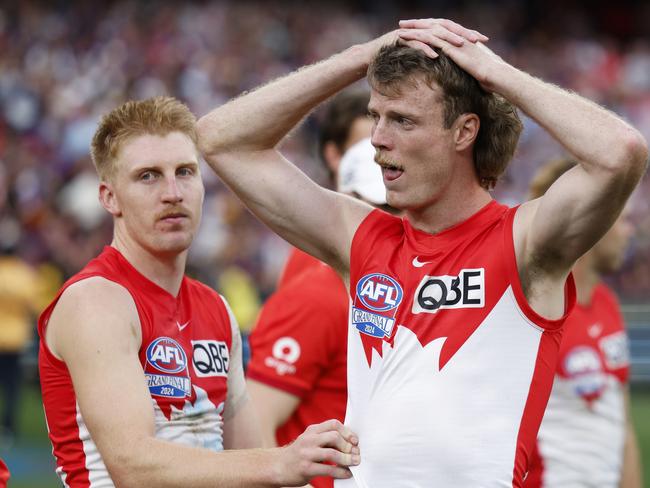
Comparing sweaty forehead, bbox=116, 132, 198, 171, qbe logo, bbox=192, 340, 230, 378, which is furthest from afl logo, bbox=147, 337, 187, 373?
sweaty forehead, bbox=116, 132, 198, 171

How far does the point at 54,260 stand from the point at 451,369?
40.4 feet

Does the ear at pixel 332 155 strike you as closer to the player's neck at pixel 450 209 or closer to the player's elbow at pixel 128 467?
the player's neck at pixel 450 209

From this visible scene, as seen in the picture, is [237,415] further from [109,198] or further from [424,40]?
[424,40]

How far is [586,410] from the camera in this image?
589cm

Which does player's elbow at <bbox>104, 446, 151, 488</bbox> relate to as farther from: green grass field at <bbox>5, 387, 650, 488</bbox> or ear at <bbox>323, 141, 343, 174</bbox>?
green grass field at <bbox>5, 387, 650, 488</bbox>

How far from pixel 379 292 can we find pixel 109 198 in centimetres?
117

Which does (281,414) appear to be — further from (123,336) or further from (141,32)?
(141,32)

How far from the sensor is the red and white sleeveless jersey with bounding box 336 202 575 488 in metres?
→ 3.44

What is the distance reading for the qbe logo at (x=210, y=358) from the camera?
13.5 ft

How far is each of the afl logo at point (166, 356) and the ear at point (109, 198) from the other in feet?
1.82

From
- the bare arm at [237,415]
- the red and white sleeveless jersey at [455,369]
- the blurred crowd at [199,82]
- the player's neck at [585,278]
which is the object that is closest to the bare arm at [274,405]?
the bare arm at [237,415]

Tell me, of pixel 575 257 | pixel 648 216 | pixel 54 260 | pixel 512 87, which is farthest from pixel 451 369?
pixel 648 216

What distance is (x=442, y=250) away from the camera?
3.64 m

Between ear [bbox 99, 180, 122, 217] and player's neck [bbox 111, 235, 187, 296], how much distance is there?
10 centimetres
